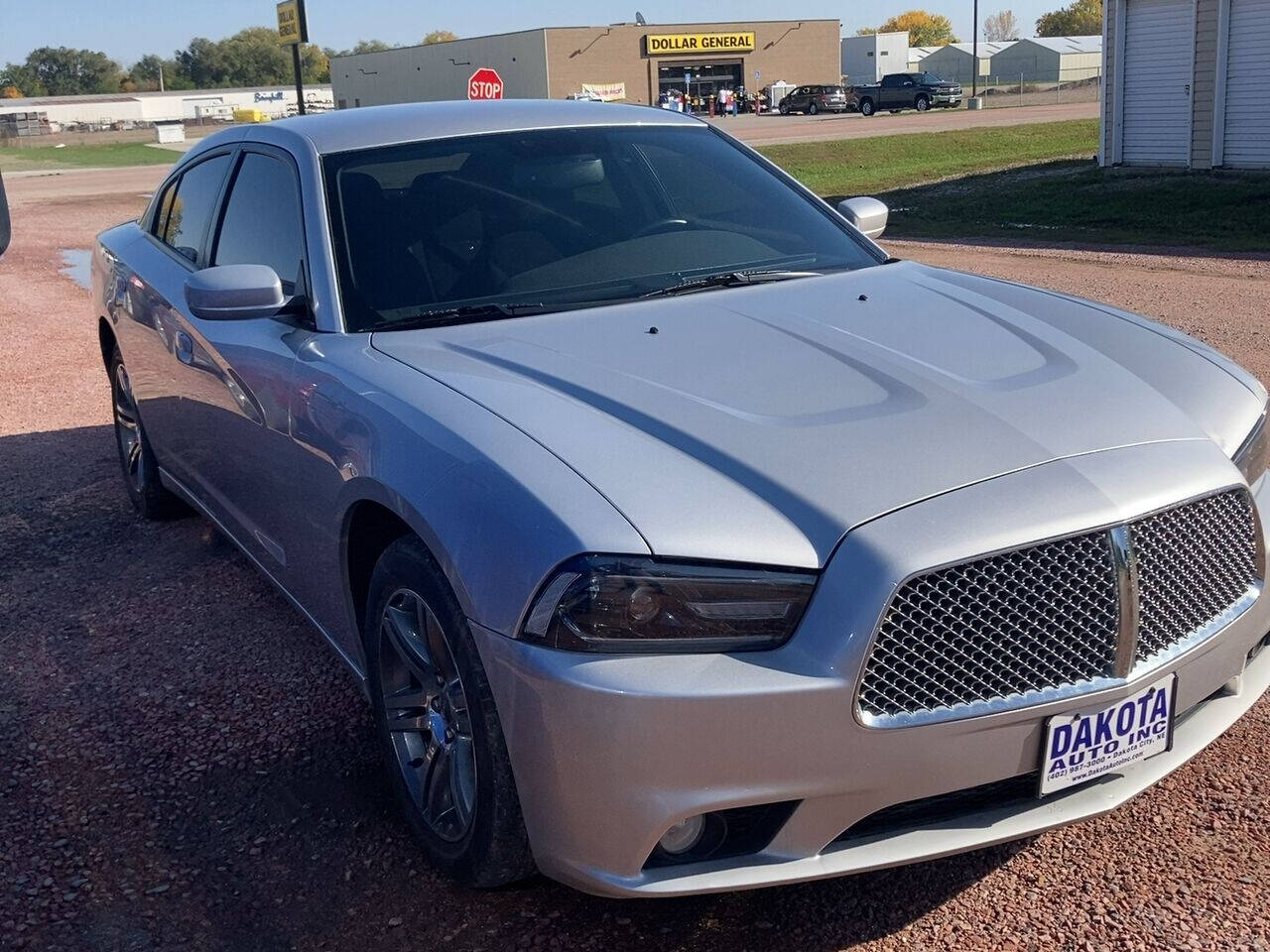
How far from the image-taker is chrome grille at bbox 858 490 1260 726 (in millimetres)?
2494

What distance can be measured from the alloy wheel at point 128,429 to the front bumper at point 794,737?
→ 3.84m

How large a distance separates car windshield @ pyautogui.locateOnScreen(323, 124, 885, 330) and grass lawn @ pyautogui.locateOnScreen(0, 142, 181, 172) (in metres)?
40.3

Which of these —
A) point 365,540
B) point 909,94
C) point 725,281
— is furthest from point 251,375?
point 909,94

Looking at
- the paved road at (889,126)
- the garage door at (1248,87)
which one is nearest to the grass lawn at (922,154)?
the paved road at (889,126)

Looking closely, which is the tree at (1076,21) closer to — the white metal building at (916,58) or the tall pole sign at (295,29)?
the white metal building at (916,58)

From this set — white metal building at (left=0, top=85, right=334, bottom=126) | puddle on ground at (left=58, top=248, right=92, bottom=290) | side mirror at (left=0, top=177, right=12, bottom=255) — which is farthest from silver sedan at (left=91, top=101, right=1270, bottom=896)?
white metal building at (left=0, top=85, right=334, bottom=126)

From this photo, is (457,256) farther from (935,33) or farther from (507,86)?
(935,33)

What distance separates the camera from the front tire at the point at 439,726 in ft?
8.96

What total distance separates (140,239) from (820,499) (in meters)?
4.23

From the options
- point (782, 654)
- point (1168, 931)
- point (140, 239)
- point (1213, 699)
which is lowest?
point (1168, 931)

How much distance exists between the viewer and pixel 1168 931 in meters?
2.81

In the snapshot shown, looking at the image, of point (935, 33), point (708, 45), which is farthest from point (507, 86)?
point (935, 33)

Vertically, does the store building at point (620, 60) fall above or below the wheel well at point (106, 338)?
above

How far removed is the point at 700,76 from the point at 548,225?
8392 centimetres
